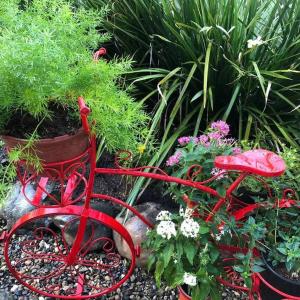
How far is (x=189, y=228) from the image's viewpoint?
1.27m

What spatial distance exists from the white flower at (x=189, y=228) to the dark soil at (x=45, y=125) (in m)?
0.42

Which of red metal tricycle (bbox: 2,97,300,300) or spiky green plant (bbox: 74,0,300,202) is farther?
spiky green plant (bbox: 74,0,300,202)

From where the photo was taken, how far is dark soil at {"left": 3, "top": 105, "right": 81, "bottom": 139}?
1233 mm

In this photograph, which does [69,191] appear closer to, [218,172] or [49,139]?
[49,139]

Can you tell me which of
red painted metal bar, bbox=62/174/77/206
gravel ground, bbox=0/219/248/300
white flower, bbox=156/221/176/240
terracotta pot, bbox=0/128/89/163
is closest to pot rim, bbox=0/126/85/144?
terracotta pot, bbox=0/128/89/163

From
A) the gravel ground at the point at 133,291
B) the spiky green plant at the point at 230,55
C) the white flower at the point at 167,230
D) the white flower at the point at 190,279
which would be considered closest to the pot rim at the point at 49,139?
the white flower at the point at 167,230

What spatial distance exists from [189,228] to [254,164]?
29 cm

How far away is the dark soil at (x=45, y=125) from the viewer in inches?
48.6

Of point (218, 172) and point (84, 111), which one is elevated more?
point (84, 111)

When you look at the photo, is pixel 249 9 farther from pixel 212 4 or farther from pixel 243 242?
pixel 243 242

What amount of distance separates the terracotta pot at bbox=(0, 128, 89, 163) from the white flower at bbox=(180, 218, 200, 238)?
38cm

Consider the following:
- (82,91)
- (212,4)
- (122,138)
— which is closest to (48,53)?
(82,91)

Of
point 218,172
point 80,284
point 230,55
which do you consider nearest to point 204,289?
point 218,172

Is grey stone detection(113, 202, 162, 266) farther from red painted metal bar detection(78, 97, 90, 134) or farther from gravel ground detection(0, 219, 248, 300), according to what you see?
red painted metal bar detection(78, 97, 90, 134)
